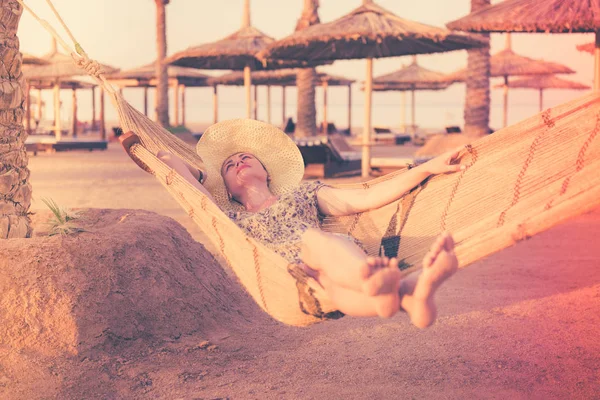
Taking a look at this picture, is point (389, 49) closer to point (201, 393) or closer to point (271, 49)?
point (271, 49)

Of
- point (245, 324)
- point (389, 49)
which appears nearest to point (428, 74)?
point (389, 49)

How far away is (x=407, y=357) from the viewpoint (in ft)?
10.4

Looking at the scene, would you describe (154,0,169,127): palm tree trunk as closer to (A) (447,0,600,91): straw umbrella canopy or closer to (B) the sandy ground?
(A) (447,0,600,91): straw umbrella canopy

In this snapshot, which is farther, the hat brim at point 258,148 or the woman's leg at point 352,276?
the hat brim at point 258,148

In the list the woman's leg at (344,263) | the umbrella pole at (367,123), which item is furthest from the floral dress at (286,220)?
the umbrella pole at (367,123)

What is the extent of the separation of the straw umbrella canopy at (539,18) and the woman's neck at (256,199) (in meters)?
5.41

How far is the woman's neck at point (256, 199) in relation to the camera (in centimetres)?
308

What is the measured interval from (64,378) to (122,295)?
0.50 meters

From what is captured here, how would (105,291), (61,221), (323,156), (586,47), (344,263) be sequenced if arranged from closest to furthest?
(344,263)
(105,291)
(61,221)
(323,156)
(586,47)

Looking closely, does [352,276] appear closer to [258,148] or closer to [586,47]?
[258,148]

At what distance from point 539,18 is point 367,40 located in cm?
245

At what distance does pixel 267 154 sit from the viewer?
3352 millimetres

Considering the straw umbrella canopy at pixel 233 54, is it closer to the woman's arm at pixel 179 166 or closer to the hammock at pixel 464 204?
the woman's arm at pixel 179 166

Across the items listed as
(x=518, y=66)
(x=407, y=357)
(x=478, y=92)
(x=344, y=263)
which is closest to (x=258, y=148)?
(x=407, y=357)
